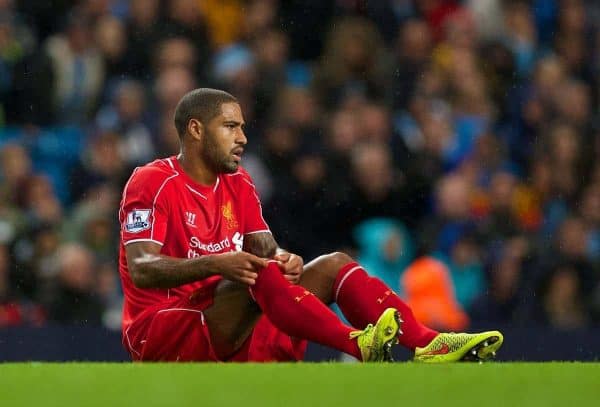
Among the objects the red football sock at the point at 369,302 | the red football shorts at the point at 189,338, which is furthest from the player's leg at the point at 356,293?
the red football shorts at the point at 189,338

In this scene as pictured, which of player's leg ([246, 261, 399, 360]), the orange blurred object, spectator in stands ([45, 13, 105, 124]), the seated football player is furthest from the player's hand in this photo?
spectator in stands ([45, 13, 105, 124])

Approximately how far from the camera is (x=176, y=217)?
5.91m

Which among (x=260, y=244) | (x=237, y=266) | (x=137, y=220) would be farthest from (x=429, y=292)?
(x=237, y=266)

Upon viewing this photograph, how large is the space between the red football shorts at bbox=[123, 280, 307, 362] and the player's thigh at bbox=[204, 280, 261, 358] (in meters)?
0.03

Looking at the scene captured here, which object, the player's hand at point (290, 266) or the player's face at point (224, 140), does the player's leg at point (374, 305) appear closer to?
the player's hand at point (290, 266)

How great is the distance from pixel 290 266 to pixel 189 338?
0.53 meters

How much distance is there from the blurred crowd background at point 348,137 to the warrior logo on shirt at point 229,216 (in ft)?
8.97

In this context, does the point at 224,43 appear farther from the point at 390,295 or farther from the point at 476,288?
the point at 390,295

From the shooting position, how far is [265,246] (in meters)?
6.22

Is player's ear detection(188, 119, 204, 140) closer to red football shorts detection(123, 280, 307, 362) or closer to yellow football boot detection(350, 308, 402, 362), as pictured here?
red football shorts detection(123, 280, 307, 362)

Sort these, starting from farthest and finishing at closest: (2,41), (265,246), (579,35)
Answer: (579,35), (2,41), (265,246)

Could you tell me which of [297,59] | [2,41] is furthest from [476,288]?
[2,41]

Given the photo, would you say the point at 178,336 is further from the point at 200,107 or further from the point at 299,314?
the point at 200,107

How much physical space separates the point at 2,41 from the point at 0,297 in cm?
222
